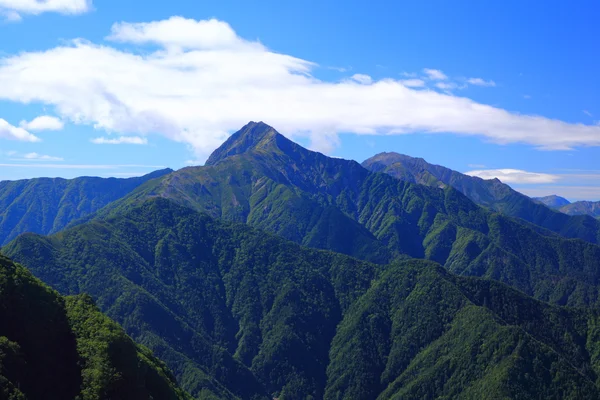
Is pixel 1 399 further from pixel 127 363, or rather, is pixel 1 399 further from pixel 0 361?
pixel 127 363

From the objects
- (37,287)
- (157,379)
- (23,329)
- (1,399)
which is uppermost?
(37,287)

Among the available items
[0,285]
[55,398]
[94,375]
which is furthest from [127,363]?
[0,285]

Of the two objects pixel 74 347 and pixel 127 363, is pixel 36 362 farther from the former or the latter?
pixel 127 363

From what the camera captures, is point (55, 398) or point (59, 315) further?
point (59, 315)

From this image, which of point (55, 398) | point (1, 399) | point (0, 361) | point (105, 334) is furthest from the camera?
point (105, 334)

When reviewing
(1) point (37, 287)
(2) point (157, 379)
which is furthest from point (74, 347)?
(2) point (157, 379)

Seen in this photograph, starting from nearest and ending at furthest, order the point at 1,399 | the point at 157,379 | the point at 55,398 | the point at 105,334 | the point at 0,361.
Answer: the point at 1,399 < the point at 0,361 < the point at 55,398 < the point at 105,334 < the point at 157,379

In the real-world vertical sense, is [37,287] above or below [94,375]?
above
